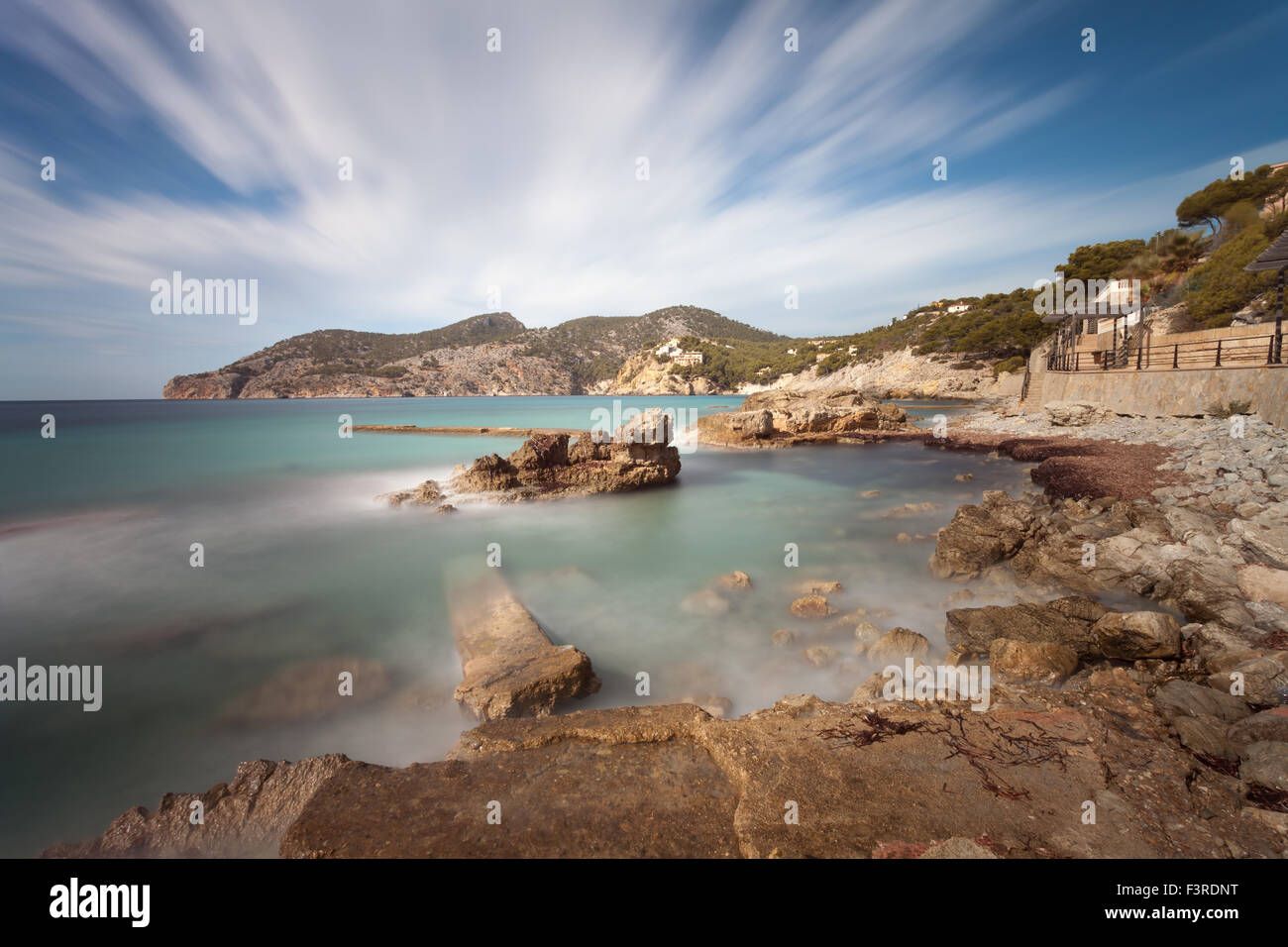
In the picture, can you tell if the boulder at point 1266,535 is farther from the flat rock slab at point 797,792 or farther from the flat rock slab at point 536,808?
the flat rock slab at point 536,808

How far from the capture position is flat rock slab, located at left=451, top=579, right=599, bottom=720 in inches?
181

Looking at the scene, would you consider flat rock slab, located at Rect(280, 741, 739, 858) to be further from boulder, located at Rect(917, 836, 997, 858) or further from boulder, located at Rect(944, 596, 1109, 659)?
boulder, located at Rect(944, 596, 1109, 659)

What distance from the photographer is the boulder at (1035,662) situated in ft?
15.1

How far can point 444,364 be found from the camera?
129000mm

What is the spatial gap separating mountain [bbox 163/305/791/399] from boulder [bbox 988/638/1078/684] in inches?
4550

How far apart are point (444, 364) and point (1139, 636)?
14063 centimetres

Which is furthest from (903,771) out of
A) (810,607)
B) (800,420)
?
(800,420)

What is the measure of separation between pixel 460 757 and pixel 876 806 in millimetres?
2633

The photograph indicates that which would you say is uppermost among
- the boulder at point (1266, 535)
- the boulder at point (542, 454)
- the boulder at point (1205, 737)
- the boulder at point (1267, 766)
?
the boulder at point (542, 454)

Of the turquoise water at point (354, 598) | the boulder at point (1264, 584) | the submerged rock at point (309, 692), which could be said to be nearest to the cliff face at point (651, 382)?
the turquoise water at point (354, 598)

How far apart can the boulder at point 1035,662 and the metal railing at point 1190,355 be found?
16.9 meters

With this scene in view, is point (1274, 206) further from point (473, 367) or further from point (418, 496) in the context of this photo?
point (473, 367)
